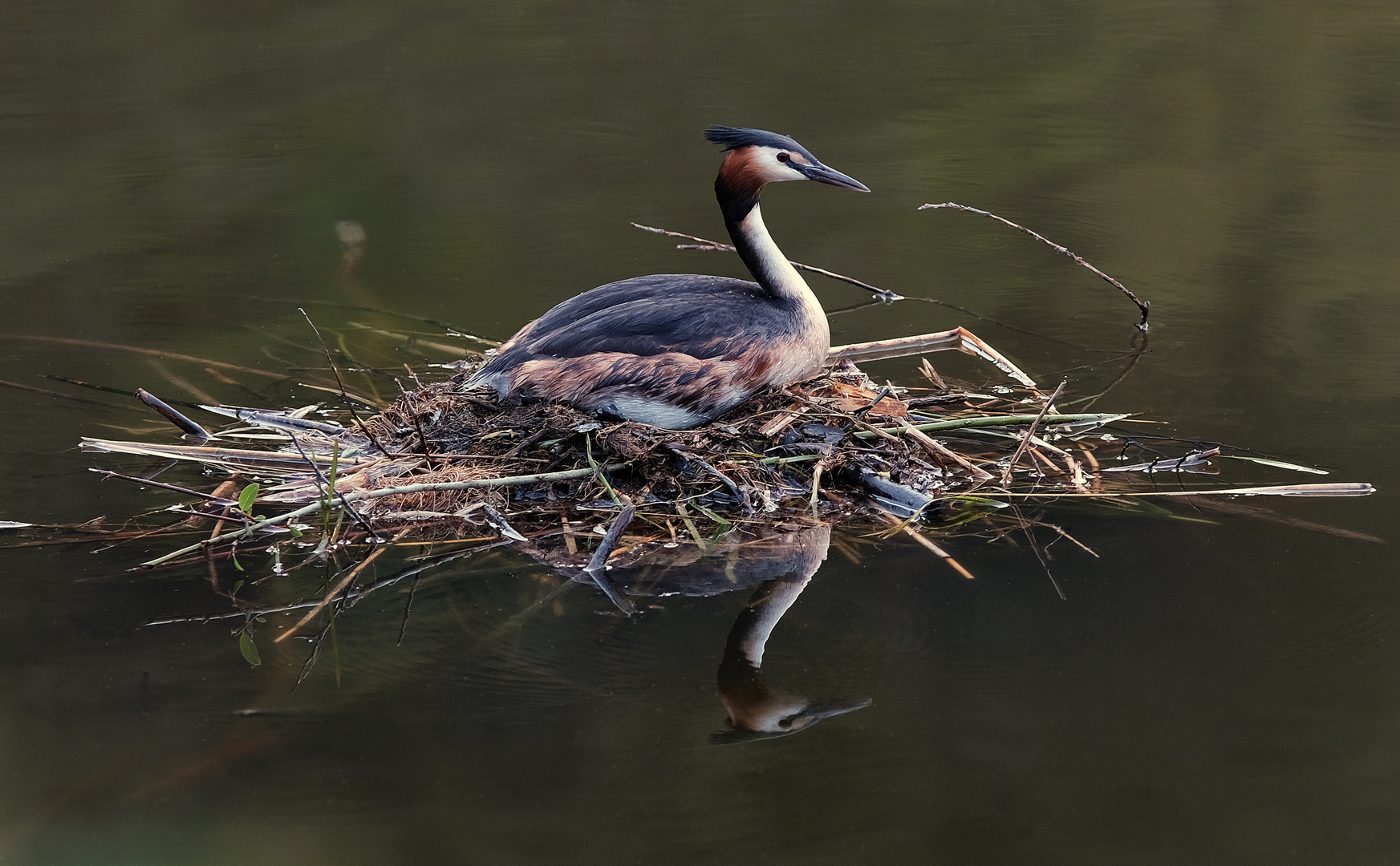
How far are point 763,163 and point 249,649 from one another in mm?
2822

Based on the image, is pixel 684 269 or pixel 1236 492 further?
pixel 684 269

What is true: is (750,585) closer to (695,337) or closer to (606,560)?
(606,560)

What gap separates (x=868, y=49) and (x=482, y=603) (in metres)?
9.28

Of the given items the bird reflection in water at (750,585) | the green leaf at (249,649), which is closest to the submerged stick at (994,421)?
the bird reflection in water at (750,585)

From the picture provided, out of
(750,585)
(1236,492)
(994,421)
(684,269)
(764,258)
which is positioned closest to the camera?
(750,585)

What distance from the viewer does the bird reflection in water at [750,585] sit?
442cm

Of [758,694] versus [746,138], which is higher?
[746,138]

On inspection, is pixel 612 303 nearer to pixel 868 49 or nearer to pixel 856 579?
pixel 856 579

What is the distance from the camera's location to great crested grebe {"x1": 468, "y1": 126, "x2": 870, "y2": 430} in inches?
227

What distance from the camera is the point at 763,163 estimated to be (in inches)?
234

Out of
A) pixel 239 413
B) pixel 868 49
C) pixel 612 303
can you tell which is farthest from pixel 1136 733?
pixel 868 49

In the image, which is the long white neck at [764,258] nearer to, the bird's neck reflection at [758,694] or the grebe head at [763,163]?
the grebe head at [763,163]

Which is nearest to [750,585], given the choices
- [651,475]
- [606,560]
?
[606,560]

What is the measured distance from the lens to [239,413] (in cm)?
632
